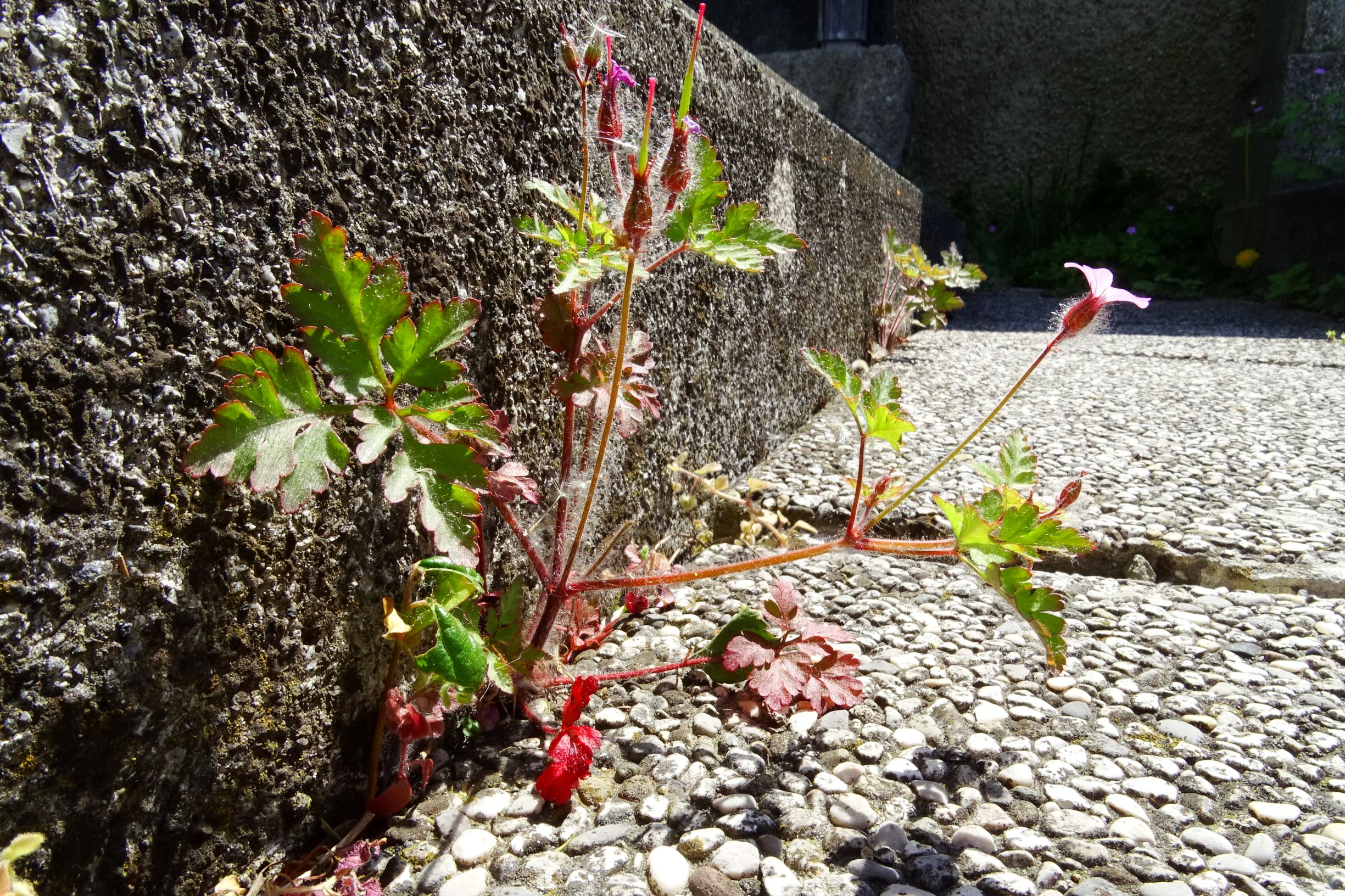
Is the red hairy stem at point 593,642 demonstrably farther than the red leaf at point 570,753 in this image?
Yes

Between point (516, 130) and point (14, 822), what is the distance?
1086 mm

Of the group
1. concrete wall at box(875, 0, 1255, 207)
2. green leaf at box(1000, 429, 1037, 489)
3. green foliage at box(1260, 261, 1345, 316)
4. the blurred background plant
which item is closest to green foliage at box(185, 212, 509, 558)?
green leaf at box(1000, 429, 1037, 489)

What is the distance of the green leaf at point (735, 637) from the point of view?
1350 mm

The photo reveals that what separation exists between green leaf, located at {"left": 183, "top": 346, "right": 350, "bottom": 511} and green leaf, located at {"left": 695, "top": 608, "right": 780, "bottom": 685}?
0.71 m

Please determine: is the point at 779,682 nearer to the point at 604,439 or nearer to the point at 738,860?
the point at 738,860

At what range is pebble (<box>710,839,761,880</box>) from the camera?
1002mm

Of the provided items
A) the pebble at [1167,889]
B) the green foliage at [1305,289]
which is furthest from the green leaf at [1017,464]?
the green foliage at [1305,289]

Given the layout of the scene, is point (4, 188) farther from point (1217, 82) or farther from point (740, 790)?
point (1217, 82)

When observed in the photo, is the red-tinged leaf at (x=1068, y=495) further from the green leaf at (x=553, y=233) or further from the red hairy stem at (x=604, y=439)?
the green leaf at (x=553, y=233)

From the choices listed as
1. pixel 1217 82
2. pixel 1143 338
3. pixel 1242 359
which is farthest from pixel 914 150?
pixel 1242 359

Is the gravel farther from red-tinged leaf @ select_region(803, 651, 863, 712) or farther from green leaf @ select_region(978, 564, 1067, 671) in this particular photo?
green leaf @ select_region(978, 564, 1067, 671)

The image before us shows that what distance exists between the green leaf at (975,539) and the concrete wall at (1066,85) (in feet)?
28.6

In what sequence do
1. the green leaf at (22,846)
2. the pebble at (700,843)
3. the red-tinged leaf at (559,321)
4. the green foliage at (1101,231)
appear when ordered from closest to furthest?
the green leaf at (22,846), the pebble at (700,843), the red-tinged leaf at (559,321), the green foliage at (1101,231)

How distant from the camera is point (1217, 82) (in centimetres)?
855
